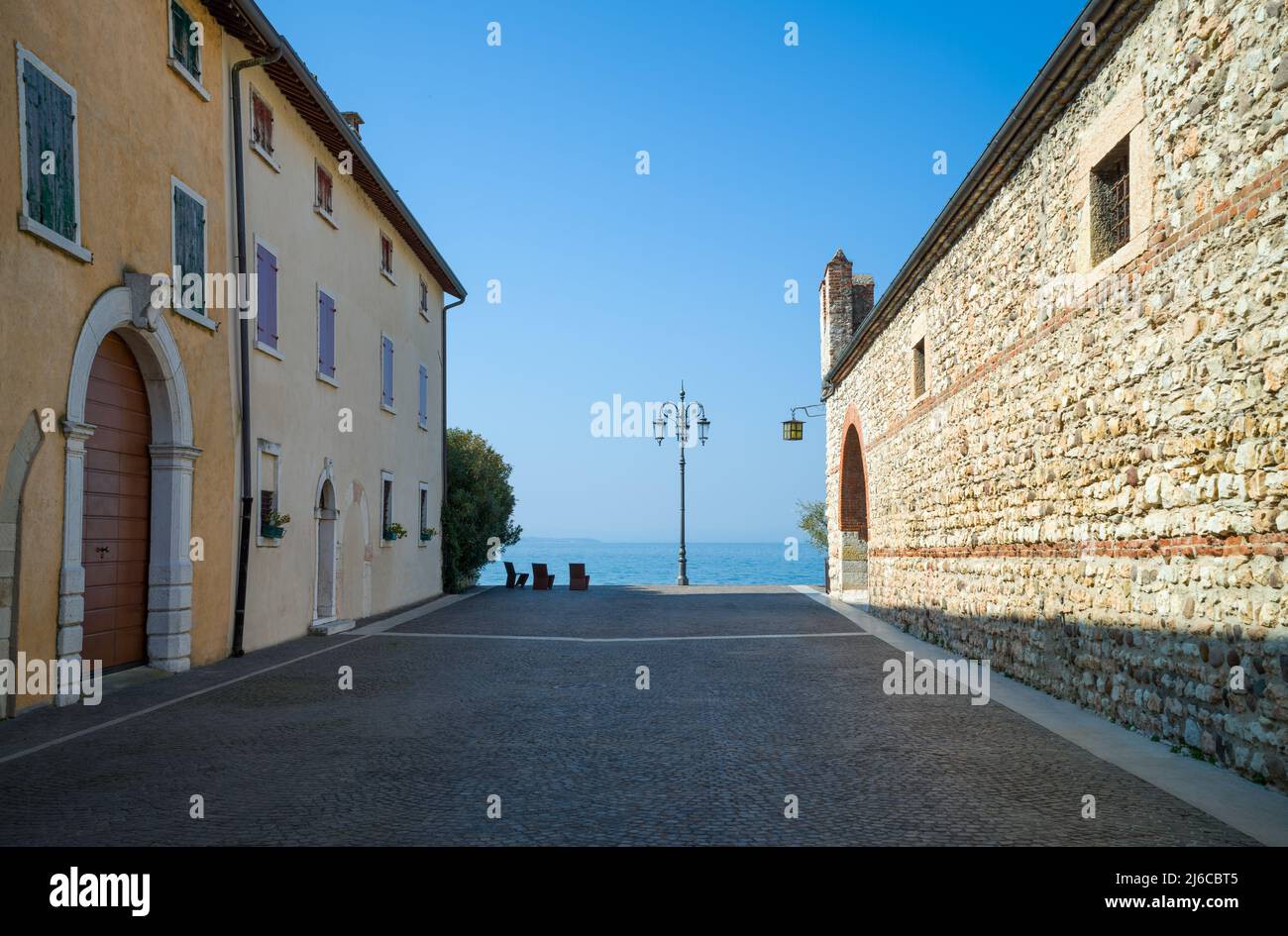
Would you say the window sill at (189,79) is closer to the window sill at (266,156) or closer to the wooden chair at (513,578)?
the window sill at (266,156)

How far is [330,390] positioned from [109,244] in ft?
22.3

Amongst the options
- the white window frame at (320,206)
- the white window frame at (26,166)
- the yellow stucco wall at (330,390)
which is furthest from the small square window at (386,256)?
the white window frame at (26,166)

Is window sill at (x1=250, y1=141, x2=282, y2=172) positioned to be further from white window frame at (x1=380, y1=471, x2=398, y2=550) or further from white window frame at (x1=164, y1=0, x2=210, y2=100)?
white window frame at (x1=380, y1=471, x2=398, y2=550)

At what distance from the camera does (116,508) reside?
10016mm

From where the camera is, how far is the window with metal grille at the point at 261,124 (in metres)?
12.9

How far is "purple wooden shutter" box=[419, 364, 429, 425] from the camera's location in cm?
2292

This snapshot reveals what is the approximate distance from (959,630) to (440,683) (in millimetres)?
6662

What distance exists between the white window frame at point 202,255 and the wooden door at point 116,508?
855mm

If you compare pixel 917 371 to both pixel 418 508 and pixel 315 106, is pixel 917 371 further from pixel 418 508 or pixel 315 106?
pixel 418 508

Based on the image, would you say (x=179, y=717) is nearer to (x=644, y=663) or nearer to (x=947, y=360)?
(x=644, y=663)

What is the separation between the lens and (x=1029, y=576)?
32.1 ft

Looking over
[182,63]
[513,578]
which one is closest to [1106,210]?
[182,63]

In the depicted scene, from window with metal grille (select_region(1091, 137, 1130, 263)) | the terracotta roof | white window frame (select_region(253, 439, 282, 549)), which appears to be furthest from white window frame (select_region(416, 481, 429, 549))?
window with metal grille (select_region(1091, 137, 1130, 263))
